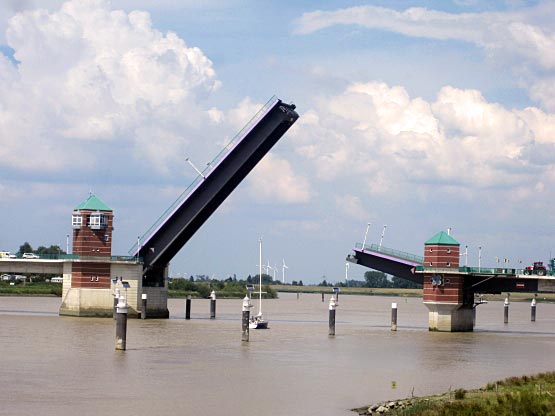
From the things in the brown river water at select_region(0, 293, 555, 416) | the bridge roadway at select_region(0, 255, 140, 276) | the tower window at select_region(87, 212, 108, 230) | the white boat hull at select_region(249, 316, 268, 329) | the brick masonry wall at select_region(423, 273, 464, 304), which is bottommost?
the brown river water at select_region(0, 293, 555, 416)

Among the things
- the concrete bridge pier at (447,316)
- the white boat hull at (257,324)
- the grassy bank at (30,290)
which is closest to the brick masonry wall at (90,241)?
the white boat hull at (257,324)

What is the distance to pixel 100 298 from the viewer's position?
192ft

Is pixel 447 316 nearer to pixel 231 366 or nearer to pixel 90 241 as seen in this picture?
pixel 90 241

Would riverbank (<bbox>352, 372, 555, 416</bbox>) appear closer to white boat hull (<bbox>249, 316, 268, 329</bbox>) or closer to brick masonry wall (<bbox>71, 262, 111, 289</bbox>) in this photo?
white boat hull (<bbox>249, 316, 268, 329</bbox>)

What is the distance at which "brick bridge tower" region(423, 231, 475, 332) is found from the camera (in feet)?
186

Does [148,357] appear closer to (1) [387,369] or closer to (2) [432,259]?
(1) [387,369]

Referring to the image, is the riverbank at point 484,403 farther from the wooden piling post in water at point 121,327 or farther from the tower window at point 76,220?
the tower window at point 76,220

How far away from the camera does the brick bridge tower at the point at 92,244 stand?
58.5 metres

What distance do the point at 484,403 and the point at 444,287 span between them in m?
33.2

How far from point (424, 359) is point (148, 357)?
432 inches

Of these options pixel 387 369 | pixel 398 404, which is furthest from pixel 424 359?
pixel 398 404

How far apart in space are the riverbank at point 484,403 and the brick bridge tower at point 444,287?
2849cm

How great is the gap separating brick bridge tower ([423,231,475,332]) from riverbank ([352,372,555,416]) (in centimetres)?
2849

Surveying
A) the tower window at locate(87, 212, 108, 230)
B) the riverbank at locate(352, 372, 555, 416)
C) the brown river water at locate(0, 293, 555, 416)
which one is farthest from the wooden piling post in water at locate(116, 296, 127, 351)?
the tower window at locate(87, 212, 108, 230)
